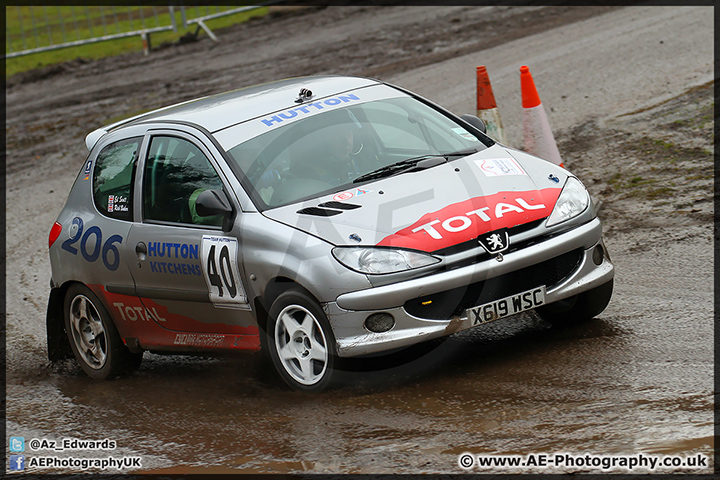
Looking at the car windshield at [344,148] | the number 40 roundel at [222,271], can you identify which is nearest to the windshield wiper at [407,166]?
the car windshield at [344,148]

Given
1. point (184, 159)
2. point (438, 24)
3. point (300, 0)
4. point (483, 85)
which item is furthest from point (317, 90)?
point (300, 0)

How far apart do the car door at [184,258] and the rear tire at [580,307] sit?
1888mm

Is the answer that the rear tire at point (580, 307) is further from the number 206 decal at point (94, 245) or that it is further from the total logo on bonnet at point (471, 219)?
the number 206 decal at point (94, 245)

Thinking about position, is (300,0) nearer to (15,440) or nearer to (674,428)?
(15,440)

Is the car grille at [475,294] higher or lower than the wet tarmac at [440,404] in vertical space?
higher

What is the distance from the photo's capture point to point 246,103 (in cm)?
650

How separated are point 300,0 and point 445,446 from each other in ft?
68.2

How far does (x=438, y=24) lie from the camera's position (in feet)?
64.8

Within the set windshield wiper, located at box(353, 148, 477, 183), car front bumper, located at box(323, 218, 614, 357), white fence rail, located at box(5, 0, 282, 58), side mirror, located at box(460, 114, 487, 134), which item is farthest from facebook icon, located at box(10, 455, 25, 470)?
white fence rail, located at box(5, 0, 282, 58)

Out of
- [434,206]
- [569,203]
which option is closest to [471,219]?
[434,206]

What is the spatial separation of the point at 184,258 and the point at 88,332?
1553mm

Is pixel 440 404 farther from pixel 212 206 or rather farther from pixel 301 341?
pixel 212 206

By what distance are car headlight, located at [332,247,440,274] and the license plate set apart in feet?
1.25

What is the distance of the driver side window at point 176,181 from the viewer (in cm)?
600
